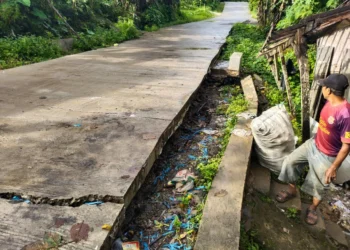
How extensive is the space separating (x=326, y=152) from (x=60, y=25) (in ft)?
29.4

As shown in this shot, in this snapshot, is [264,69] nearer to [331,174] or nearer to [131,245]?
[331,174]

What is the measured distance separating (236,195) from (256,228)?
0.48 meters

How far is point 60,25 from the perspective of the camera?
A: 9.48 meters

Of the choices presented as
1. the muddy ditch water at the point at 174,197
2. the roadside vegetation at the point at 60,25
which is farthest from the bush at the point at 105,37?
the muddy ditch water at the point at 174,197

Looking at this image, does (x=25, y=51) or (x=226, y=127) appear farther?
(x=25, y=51)

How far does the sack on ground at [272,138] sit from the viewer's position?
3398mm

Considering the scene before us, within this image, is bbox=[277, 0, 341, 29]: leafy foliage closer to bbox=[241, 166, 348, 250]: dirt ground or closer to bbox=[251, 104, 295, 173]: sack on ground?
bbox=[251, 104, 295, 173]: sack on ground

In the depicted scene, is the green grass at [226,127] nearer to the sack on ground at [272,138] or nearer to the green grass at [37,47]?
the sack on ground at [272,138]

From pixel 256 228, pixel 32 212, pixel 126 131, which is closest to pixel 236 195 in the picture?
pixel 256 228

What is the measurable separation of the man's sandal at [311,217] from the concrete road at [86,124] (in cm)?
167

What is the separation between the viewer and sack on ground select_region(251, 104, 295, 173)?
11.1 feet

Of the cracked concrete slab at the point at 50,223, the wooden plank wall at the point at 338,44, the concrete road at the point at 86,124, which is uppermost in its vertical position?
the wooden plank wall at the point at 338,44

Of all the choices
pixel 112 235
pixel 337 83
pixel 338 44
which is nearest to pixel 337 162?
pixel 337 83

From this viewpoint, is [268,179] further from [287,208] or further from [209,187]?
[209,187]
